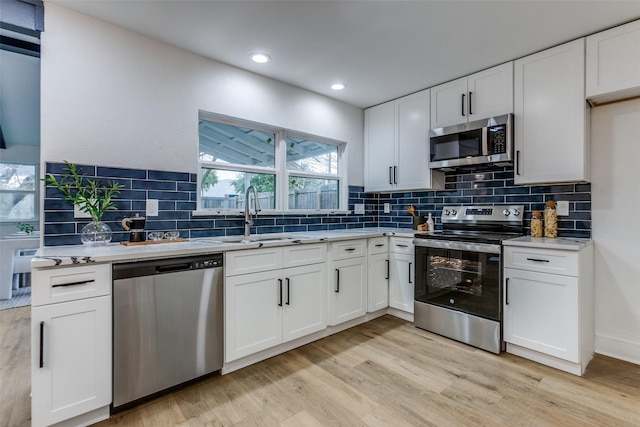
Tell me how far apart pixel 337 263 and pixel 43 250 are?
2.04 metres

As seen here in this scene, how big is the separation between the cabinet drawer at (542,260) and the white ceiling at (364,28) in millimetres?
1597

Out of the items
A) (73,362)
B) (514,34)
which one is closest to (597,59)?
(514,34)

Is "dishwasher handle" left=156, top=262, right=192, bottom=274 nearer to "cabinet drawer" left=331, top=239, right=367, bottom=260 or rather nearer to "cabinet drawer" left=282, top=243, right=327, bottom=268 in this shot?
"cabinet drawer" left=282, top=243, right=327, bottom=268

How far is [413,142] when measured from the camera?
331 centimetres

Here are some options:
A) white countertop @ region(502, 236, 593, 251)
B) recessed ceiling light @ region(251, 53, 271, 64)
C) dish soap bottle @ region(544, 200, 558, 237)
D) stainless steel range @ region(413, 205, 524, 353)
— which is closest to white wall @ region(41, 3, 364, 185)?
recessed ceiling light @ region(251, 53, 271, 64)

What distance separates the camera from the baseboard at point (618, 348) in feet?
7.42

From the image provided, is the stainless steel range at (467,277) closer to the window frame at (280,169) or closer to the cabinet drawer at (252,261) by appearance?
the window frame at (280,169)

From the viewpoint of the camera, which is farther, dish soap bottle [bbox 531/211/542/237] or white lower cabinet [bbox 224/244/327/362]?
dish soap bottle [bbox 531/211/542/237]

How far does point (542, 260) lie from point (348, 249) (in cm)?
149

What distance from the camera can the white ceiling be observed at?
1.91m

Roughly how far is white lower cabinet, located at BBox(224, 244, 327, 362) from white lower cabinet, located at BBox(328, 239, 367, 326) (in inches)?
4.4

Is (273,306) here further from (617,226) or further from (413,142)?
(617,226)

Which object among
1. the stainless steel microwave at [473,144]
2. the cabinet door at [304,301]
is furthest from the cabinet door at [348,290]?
the stainless steel microwave at [473,144]

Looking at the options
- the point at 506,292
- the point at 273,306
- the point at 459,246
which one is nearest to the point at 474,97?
the point at 459,246
